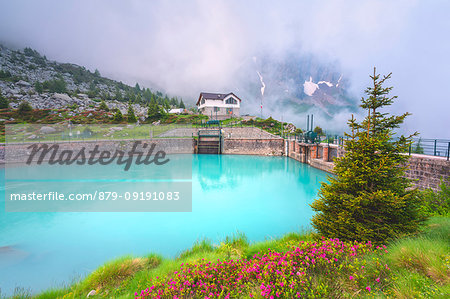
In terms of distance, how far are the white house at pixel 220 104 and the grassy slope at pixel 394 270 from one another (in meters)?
46.8

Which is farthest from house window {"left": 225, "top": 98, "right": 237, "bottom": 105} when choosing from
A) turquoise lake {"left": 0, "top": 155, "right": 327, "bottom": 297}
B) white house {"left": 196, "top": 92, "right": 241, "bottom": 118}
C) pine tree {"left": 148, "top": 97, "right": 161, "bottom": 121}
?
turquoise lake {"left": 0, "top": 155, "right": 327, "bottom": 297}

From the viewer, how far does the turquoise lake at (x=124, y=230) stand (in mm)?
6207

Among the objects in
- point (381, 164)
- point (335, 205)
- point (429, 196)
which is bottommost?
point (429, 196)

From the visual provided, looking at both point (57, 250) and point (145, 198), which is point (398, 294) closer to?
point (57, 250)

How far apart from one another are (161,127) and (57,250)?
29.7 meters

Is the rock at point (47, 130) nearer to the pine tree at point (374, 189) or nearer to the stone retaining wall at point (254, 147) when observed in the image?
the stone retaining wall at point (254, 147)

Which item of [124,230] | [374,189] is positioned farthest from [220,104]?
[374,189]

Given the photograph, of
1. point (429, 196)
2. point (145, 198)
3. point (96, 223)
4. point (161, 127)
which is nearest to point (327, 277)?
point (429, 196)

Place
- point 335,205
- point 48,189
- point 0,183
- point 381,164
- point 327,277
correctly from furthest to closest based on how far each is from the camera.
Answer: point 0,183, point 48,189, point 335,205, point 381,164, point 327,277

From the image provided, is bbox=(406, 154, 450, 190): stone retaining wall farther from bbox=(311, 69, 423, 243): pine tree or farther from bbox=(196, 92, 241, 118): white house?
bbox=(196, 92, 241, 118): white house

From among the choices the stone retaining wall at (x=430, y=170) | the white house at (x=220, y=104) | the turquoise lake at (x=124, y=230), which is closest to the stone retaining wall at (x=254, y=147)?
the turquoise lake at (x=124, y=230)

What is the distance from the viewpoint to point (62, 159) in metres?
25.5

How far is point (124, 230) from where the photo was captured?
897 centimetres

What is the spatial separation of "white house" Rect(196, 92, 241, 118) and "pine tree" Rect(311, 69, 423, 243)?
154 feet
